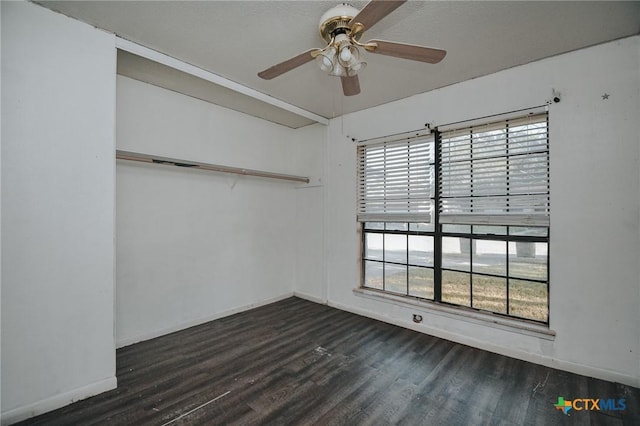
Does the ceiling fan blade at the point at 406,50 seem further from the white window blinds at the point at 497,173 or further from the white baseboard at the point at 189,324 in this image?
the white baseboard at the point at 189,324

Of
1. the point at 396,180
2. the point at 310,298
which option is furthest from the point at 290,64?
the point at 310,298

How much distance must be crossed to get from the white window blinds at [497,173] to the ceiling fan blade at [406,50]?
58.7 inches

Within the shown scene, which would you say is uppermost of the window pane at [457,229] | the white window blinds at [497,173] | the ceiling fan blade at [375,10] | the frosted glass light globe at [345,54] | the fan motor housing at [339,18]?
the fan motor housing at [339,18]

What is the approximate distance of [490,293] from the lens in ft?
9.78

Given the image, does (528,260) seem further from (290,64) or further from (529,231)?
(290,64)

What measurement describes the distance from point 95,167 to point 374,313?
3.39 meters

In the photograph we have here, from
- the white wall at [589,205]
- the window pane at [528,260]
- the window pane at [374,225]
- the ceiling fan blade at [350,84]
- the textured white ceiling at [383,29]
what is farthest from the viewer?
the window pane at [374,225]

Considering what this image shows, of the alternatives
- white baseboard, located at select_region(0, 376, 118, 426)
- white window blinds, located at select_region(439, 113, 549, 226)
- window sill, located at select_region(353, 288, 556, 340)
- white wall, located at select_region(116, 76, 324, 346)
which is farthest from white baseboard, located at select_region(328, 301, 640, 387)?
white baseboard, located at select_region(0, 376, 118, 426)

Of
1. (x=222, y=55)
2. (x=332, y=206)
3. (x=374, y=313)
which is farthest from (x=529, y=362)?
(x=222, y=55)

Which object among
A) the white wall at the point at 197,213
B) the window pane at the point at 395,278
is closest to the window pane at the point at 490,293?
the window pane at the point at 395,278

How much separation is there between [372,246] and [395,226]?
0.45 metres

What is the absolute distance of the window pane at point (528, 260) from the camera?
2711mm

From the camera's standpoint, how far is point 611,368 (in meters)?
2.31

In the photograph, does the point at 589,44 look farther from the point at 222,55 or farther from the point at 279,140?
the point at 279,140
